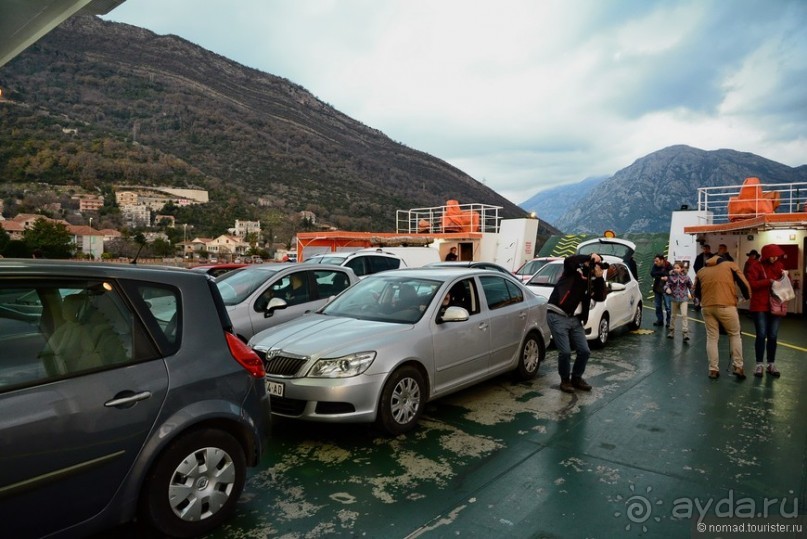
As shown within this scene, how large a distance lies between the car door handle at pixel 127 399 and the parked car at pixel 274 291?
12.3ft

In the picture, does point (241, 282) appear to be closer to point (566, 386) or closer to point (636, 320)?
point (566, 386)

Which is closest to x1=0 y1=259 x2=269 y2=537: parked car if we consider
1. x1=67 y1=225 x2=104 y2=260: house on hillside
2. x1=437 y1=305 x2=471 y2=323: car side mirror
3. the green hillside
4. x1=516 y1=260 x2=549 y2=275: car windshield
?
x1=437 y1=305 x2=471 y2=323: car side mirror

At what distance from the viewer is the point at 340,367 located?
14.2 feet

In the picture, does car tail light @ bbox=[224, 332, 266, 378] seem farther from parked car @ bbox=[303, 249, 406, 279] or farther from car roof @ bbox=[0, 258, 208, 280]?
parked car @ bbox=[303, 249, 406, 279]

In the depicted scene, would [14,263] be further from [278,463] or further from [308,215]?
[308,215]

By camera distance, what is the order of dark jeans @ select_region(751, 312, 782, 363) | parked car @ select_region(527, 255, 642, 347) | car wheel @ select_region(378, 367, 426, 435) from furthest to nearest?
parked car @ select_region(527, 255, 642, 347) < dark jeans @ select_region(751, 312, 782, 363) < car wheel @ select_region(378, 367, 426, 435)

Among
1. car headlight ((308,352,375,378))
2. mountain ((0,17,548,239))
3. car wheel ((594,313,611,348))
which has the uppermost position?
mountain ((0,17,548,239))

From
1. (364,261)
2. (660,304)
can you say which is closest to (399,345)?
(364,261)

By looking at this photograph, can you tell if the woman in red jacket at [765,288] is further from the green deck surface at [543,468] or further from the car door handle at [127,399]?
the car door handle at [127,399]

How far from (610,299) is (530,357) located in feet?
11.4

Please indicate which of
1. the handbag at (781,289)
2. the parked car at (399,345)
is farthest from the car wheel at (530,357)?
the handbag at (781,289)

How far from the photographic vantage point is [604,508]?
3.37 m

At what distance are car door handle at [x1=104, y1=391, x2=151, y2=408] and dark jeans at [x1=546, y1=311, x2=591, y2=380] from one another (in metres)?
4.77

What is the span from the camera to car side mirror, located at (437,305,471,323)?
5074 millimetres
